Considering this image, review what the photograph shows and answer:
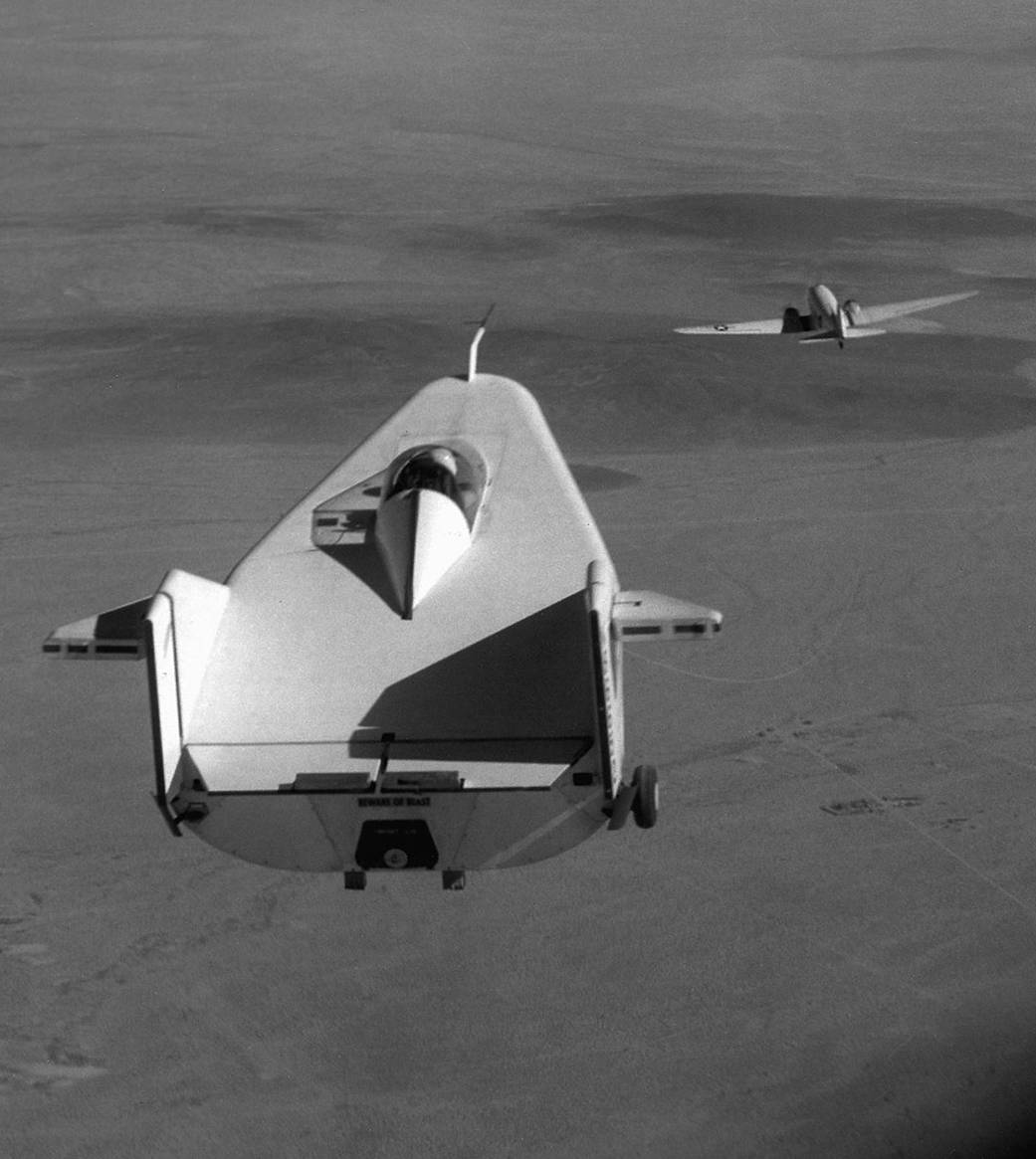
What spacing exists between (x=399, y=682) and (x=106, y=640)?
15.8 feet

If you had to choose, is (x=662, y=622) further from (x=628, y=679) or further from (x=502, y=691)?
(x=628, y=679)

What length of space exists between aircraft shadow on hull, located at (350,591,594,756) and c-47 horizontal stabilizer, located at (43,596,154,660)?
431cm

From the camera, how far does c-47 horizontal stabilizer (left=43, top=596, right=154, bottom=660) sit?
94.6 ft

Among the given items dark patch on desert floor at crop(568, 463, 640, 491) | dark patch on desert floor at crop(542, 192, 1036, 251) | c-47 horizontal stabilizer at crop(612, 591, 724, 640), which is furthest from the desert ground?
c-47 horizontal stabilizer at crop(612, 591, 724, 640)

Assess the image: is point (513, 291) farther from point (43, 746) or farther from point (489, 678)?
point (489, 678)

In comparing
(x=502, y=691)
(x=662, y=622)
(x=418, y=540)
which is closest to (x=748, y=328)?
(x=418, y=540)

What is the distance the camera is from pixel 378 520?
3198cm

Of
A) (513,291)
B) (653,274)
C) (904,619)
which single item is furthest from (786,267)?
(904,619)

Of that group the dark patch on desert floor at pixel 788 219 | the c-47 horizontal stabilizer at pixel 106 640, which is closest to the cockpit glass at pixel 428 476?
the c-47 horizontal stabilizer at pixel 106 640

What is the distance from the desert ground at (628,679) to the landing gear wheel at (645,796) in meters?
8.67

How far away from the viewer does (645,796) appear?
26.9 meters

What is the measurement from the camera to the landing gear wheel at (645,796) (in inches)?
1060

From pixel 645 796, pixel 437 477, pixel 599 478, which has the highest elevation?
pixel 437 477

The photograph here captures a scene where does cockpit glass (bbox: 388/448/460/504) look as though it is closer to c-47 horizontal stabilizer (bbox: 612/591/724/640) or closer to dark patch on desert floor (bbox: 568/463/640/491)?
c-47 horizontal stabilizer (bbox: 612/591/724/640)
